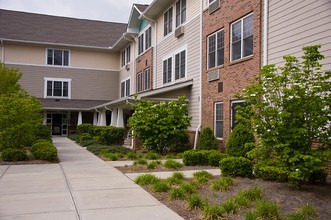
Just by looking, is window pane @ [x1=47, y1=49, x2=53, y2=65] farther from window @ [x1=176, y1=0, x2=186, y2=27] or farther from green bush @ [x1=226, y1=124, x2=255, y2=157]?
green bush @ [x1=226, y1=124, x2=255, y2=157]

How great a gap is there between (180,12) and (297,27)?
9.94 m

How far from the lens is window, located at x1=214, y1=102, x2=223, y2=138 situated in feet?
49.5

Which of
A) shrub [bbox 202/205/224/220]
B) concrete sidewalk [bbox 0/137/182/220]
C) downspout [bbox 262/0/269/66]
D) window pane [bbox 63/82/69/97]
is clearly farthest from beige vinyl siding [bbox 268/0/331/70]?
window pane [bbox 63/82/69/97]

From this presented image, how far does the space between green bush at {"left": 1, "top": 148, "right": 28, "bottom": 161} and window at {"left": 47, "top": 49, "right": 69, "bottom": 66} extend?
74.1ft

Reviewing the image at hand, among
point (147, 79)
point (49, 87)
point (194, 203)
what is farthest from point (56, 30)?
point (194, 203)

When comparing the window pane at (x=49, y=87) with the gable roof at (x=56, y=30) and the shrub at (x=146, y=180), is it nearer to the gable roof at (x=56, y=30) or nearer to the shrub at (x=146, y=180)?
the gable roof at (x=56, y=30)

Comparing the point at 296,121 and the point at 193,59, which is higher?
the point at 193,59

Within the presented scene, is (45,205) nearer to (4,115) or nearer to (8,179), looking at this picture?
(8,179)

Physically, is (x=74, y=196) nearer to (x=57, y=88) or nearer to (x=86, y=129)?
(x=86, y=129)

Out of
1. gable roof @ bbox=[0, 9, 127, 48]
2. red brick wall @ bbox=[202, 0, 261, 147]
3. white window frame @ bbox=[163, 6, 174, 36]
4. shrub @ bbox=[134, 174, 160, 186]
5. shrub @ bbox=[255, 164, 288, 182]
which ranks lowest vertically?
shrub @ bbox=[134, 174, 160, 186]

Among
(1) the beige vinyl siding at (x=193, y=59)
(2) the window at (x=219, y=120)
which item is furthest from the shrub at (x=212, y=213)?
(1) the beige vinyl siding at (x=193, y=59)

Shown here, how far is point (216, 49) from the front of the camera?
1569 centimetres

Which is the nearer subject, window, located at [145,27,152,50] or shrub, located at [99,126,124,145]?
shrub, located at [99,126,124,145]

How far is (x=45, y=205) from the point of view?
6.84 meters
